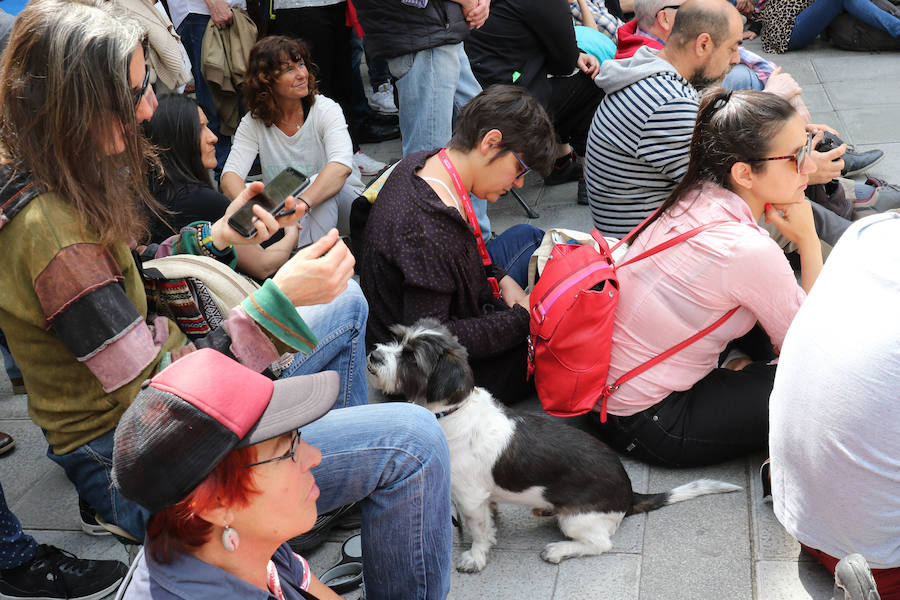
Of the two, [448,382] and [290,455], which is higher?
[290,455]

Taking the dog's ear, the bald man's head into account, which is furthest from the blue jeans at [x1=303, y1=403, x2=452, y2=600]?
the bald man's head

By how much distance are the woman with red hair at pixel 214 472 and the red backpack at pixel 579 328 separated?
144 centimetres

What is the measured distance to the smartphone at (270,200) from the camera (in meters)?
2.90

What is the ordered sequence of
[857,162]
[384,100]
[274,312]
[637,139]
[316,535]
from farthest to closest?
[384,100] < [857,162] < [637,139] < [316,535] < [274,312]

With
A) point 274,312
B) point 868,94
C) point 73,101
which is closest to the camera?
point 73,101

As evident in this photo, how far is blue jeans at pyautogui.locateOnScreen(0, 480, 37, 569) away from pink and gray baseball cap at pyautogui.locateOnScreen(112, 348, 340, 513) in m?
1.43

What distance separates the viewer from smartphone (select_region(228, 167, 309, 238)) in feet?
9.52

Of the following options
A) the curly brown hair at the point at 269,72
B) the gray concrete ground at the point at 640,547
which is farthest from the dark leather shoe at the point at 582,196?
the gray concrete ground at the point at 640,547

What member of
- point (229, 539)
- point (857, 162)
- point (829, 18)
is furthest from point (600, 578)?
point (829, 18)

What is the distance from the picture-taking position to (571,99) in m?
5.91

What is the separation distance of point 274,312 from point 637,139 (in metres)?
2.37

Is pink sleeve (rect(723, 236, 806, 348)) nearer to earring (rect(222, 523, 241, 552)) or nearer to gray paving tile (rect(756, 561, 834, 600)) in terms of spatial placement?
gray paving tile (rect(756, 561, 834, 600))

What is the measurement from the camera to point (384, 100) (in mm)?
7609

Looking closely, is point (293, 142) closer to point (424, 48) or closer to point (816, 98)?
point (424, 48)
